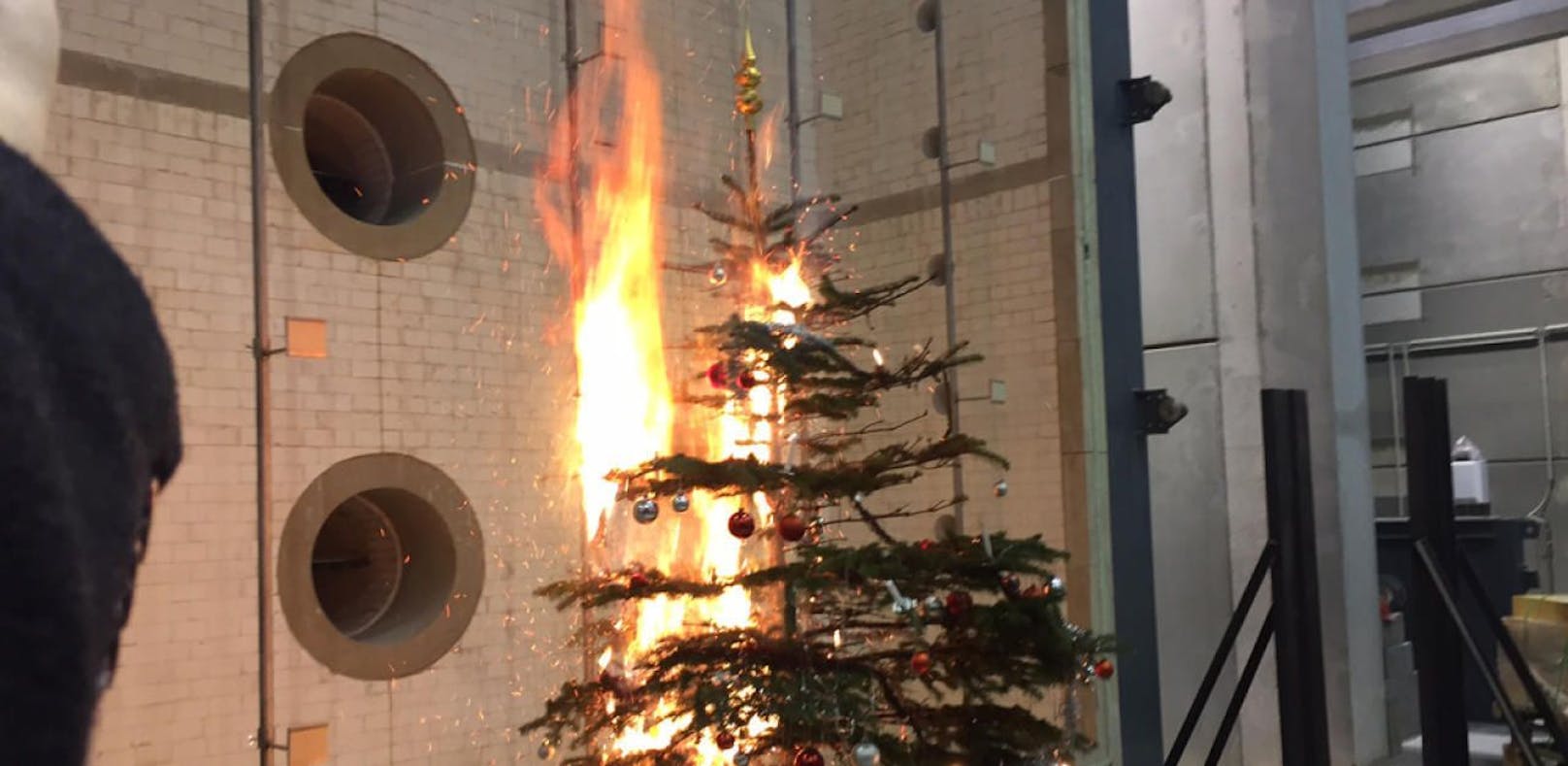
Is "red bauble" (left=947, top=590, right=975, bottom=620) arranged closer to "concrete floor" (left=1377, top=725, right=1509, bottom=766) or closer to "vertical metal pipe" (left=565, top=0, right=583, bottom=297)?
"vertical metal pipe" (left=565, top=0, right=583, bottom=297)

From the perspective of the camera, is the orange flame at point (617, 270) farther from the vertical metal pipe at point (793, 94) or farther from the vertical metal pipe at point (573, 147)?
the vertical metal pipe at point (793, 94)

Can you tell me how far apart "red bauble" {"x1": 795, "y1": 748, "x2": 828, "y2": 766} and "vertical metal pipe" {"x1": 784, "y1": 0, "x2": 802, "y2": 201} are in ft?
7.67

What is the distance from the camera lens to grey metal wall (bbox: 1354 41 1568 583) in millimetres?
9672

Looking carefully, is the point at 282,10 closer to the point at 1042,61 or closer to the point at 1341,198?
the point at 1042,61

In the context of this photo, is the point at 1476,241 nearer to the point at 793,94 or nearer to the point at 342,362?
the point at 793,94

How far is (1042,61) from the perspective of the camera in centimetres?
532

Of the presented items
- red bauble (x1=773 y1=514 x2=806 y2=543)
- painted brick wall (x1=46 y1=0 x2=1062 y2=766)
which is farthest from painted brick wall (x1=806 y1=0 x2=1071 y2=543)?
red bauble (x1=773 y1=514 x2=806 y2=543)

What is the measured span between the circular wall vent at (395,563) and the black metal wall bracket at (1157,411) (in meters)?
2.63

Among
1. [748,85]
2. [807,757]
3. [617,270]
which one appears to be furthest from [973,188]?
[807,757]

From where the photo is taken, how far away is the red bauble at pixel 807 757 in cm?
326

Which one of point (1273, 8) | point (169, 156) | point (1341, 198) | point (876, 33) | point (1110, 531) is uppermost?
point (1273, 8)

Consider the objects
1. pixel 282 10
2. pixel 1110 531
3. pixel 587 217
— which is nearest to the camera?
pixel 282 10

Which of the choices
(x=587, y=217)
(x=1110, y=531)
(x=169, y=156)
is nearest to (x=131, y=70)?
(x=169, y=156)

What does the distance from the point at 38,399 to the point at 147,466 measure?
0.08 meters
